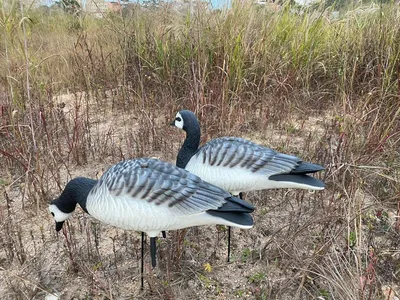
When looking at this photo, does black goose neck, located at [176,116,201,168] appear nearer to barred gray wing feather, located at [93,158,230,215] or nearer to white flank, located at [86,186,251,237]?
barred gray wing feather, located at [93,158,230,215]

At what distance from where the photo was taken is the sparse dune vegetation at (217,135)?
6.85 ft

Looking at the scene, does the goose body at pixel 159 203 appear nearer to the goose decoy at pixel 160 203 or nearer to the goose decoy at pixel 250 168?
the goose decoy at pixel 160 203

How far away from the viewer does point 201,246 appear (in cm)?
243

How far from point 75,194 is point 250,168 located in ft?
3.57

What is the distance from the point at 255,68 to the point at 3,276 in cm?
327

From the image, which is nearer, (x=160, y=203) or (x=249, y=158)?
(x=160, y=203)

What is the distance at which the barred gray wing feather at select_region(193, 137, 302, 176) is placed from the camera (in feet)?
7.14

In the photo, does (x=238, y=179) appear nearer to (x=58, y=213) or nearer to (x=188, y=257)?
(x=188, y=257)

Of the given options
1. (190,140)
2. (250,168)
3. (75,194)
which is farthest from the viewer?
(190,140)

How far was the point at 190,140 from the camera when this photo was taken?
8.33 feet

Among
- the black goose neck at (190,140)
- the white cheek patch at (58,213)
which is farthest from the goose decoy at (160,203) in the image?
the black goose neck at (190,140)

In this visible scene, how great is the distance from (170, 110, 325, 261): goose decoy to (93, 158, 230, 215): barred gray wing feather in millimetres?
328

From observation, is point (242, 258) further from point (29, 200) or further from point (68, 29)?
point (68, 29)

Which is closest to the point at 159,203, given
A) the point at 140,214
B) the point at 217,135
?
the point at 140,214
